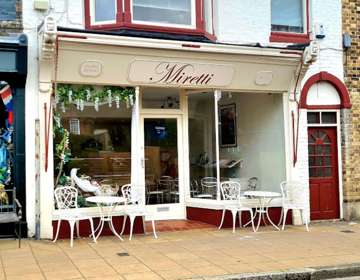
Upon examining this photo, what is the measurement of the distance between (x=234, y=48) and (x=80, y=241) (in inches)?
183

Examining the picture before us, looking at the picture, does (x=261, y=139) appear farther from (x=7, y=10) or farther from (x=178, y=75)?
(x=7, y=10)

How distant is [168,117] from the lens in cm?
1157

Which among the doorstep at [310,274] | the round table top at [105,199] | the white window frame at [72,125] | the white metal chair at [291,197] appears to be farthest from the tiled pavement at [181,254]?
the white window frame at [72,125]

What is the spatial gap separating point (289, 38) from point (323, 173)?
3069 millimetres

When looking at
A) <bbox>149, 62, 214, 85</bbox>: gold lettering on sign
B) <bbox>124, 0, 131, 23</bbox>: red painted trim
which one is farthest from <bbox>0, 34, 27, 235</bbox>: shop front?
<bbox>149, 62, 214, 85</bbox>: gold lettering on sign

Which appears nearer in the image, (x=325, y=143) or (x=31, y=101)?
(x=31, y=101)

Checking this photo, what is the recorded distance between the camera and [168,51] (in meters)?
10.1

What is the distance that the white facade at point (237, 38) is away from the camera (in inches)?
381

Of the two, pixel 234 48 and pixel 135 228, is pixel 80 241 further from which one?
pixel 234 48

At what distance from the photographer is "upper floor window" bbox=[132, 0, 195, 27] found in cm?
1039

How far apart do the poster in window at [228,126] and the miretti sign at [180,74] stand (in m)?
0.82

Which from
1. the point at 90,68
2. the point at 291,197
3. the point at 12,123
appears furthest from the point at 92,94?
the point at 291,197

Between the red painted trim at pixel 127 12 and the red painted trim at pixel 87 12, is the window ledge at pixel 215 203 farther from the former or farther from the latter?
the red painted trim at pixel 87 12

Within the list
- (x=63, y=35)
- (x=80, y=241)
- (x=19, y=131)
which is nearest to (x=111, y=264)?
(x=80, y=241)
